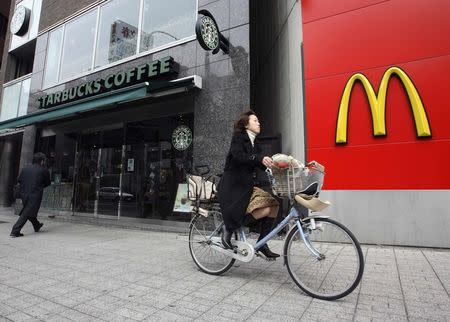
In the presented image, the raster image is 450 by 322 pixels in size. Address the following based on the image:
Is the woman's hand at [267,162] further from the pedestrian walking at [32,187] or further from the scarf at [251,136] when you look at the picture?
the pedestrian walking at [32,187]

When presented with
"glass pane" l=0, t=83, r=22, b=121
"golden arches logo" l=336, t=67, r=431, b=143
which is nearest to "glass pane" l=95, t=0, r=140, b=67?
"glass pane" l=0, t=83, r=22, b=121

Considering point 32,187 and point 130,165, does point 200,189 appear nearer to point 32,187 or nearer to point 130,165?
point 32,187

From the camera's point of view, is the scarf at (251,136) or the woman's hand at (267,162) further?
the scarf at (251,136)

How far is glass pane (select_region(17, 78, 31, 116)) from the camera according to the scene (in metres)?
13.6

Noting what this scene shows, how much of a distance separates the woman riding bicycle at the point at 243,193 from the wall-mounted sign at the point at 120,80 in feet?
16.8

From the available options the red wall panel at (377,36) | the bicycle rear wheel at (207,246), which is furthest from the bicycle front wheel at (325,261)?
the red wall panel at (377,36)

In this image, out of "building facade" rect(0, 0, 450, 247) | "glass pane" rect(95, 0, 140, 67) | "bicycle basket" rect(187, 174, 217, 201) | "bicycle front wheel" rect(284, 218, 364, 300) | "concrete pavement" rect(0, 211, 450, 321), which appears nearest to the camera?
"concrete pavement" rect(0, 211, 450, 321)

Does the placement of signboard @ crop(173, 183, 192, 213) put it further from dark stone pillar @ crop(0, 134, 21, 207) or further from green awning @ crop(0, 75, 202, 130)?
dark stone pillar @ crop(0, 134, 21, 207)

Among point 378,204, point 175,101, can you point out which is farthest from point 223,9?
point 378,204

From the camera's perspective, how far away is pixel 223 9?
7852 millimetres

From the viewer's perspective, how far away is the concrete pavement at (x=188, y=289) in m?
2.76

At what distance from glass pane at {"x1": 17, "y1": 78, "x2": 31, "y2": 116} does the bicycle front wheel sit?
14.0 metres

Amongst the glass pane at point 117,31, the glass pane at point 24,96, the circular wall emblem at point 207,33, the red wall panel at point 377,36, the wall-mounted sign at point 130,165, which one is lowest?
the wall-mounted sign at point 130,165

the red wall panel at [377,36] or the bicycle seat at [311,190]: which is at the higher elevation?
the red wall panel at [377,36]
